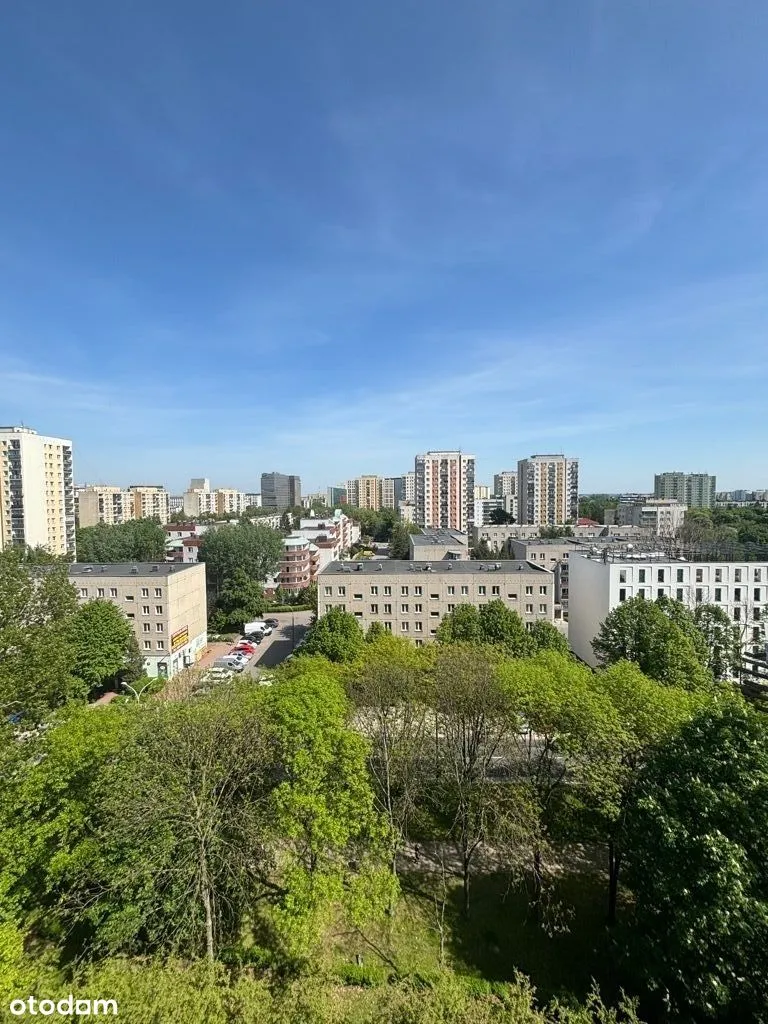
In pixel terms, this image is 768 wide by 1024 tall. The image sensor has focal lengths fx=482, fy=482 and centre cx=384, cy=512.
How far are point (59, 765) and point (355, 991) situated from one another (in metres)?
9.87

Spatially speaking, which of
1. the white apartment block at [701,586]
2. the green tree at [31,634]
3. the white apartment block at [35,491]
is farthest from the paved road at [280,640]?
the white apartment block at [35,491]

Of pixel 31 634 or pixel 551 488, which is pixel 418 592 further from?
pixel 551 488

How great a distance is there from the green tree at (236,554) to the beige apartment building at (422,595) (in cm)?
1949

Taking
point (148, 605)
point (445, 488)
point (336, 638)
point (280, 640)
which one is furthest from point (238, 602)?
point (445, 488)

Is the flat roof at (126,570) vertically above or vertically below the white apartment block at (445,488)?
below

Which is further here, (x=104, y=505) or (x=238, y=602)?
(x=104, y=505)

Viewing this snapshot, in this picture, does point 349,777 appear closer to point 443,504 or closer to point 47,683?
point 47,683

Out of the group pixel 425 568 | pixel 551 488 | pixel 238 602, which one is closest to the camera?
pixel 425 568

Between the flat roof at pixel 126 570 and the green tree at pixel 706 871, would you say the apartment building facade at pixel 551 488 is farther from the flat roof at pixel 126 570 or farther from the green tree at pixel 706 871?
the green tree at pixel 706 871

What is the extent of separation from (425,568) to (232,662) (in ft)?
59.7

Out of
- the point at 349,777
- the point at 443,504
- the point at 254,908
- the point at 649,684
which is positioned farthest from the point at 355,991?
the point at 443,504

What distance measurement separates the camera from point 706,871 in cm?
1016

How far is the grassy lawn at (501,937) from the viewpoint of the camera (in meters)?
13.4

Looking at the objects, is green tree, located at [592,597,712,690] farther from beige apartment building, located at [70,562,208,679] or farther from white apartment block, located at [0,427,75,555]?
white apartment block, located at [0,427,75,555]
